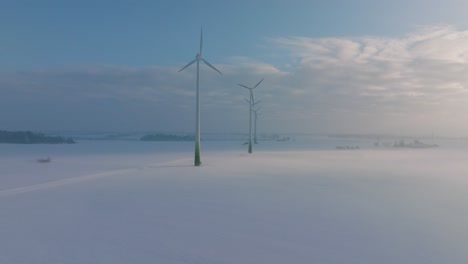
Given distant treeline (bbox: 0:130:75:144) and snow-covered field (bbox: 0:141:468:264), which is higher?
snow-covered field (bbox: 0:141:468:264)

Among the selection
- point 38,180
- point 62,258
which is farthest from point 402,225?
point 38,180

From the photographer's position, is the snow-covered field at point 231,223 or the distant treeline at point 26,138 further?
the distant treeline at point 26,138

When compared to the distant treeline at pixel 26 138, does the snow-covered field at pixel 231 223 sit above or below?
above

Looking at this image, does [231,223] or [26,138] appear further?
[26,138]

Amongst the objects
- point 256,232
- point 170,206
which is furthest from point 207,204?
point 256,232

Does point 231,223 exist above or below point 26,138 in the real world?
above

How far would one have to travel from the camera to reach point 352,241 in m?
6.63

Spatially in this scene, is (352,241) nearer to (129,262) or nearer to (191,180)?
(129,262)

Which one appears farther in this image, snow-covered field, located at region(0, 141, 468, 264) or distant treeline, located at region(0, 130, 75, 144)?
distant treeline, located at region(0, 130, 75, 144)

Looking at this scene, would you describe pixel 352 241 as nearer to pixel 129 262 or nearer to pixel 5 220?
pixel 129 262

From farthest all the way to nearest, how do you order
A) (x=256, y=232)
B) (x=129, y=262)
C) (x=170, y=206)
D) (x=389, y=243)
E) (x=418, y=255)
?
(x=170, y=206), (x=256, y=232), (x=389, y=243), (x=418, y=255), (x=129, y=262)

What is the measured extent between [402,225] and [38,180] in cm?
1443

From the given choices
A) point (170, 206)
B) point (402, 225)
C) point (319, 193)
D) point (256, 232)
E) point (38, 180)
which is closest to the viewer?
point (256, 232)

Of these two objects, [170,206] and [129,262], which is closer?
[129,262]
